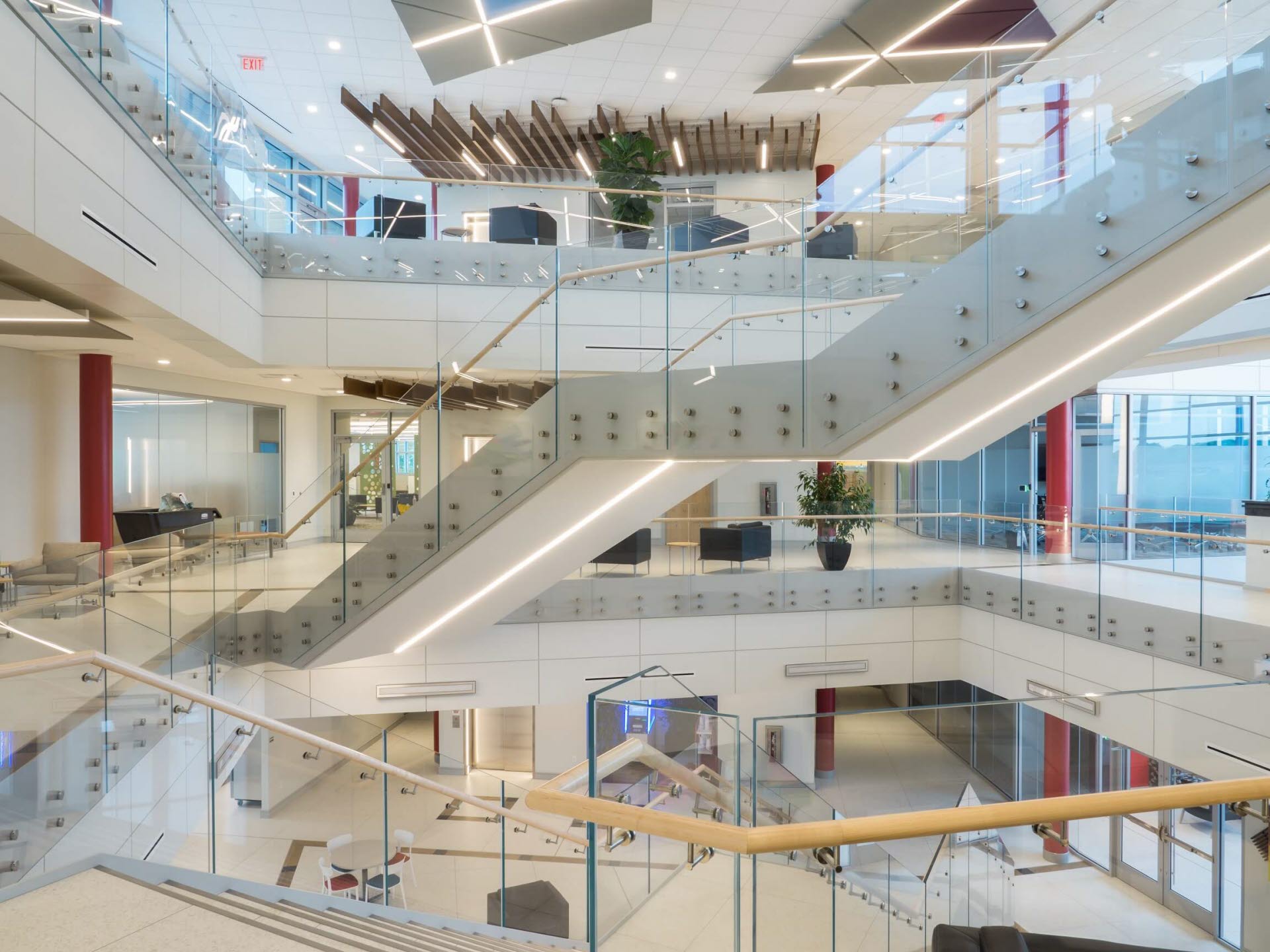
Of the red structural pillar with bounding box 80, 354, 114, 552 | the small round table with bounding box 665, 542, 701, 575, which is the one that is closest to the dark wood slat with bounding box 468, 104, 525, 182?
the small round table with bounding box 665, 542, 701, 575

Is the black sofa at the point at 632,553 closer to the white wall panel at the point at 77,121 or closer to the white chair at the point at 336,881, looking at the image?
the white chair at the point at 336,881

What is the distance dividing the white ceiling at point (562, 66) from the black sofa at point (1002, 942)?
10.5 metres

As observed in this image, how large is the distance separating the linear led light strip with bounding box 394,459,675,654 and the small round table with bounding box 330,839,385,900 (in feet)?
11.2

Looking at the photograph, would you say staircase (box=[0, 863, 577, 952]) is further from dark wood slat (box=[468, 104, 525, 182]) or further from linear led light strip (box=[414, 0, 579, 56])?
dark wood slat (box=[468, 104, 525, 182])

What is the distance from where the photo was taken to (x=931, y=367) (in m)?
5.55

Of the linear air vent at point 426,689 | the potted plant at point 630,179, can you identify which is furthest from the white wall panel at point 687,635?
the potted plant at point 630,179

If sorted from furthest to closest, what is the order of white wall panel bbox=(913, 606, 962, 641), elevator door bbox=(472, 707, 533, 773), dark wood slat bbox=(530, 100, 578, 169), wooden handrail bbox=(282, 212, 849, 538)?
elevator door bbox=(472, 707, 533, 773) < dark wood slat bbox=(530, 100, 578, 169) < white wall panel bbox=(913, 606, 962, 641) < wooden handrail bbox=(282, 212, 849, 538)

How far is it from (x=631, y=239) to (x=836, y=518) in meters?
4.89

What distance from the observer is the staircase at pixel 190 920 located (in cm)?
254

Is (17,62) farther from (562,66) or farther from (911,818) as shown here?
(562,66)

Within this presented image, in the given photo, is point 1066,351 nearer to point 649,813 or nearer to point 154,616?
point 649,813

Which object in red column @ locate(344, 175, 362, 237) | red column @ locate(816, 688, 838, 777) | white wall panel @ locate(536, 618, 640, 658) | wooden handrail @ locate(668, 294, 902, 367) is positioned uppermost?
red column @ locate(344, 175, 362, 237)

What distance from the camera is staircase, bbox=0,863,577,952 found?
8.34 feet

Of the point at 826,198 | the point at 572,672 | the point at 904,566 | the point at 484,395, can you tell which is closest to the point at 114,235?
the point at 484,395
